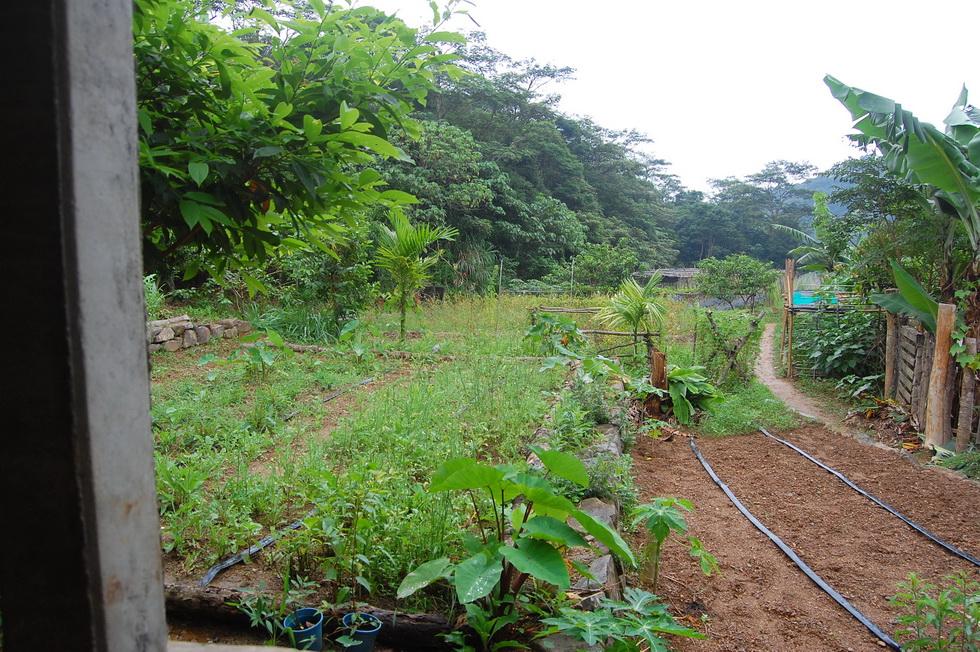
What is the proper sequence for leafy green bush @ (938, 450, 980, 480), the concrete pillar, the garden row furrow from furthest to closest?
1. leafy green bush @ (938, 450, 980, 480)
2. the garden row furrow
3. the concrete pillar

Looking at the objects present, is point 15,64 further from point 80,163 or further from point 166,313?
Result: point 166,313

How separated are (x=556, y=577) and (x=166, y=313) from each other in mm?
7829

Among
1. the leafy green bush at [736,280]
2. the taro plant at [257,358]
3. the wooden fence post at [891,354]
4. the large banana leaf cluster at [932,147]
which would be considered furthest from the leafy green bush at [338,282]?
the leafy green bush at [736,280]

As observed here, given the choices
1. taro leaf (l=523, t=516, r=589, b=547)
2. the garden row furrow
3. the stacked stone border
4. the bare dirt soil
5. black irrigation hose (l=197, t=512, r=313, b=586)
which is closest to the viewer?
taro leaf (l=523, t=516, r=589, b=547)

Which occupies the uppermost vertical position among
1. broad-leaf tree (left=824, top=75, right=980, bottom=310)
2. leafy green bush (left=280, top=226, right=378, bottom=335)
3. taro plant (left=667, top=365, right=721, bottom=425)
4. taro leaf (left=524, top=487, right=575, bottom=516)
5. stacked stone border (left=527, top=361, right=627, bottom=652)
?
broad-leaf tree (left=824, top=75, right=980, bottom=310)

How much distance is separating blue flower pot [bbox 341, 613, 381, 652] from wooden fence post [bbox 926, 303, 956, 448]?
6.09 metres

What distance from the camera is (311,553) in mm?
2100

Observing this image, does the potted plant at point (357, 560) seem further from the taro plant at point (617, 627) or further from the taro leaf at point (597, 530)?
the taro leaf at point (597, 530)

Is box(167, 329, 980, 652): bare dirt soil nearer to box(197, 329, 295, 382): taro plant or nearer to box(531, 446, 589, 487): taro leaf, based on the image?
box(197, 329, 295, 382): taro plant

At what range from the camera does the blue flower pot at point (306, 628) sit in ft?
5.38

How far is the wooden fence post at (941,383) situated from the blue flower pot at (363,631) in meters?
6.09

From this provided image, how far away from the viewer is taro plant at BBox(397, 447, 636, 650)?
1.70 m

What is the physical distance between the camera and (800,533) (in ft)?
13.0

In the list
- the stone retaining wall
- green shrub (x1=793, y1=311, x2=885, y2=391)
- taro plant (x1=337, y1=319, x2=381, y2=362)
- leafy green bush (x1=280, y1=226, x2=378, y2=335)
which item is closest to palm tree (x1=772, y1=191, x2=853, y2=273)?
green shrub (x1=793, y1=311, x2=885, y2=391)
